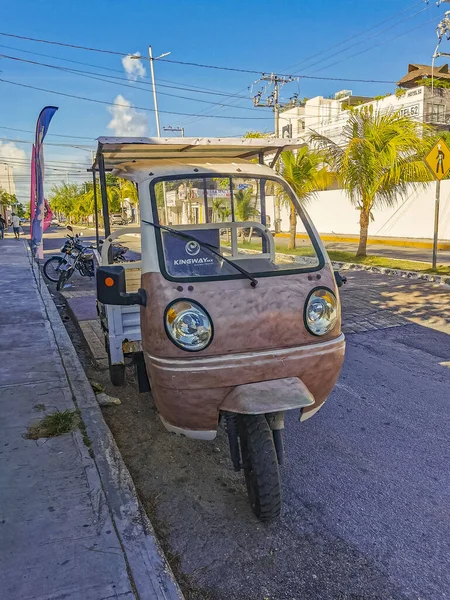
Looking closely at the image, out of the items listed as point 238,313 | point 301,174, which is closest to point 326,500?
point 238,313

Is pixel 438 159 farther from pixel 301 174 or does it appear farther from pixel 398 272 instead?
pixel 301 174

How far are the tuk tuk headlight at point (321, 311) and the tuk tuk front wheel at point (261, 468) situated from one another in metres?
0.66

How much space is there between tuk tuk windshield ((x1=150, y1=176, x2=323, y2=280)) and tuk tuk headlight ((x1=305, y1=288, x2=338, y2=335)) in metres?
0.22

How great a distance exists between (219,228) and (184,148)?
32.7 inches

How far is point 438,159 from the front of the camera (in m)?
11.1

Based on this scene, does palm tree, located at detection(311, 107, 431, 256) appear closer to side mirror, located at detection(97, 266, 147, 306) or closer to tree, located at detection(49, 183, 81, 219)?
side mirror, located at detection(97, 266, 147, 306)

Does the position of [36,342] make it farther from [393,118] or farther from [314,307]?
[393,118]

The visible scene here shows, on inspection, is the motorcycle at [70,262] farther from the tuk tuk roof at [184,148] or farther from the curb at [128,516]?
the curb at [128,516]

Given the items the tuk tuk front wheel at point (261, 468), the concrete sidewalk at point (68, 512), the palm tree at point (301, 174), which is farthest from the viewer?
the palm tree at point (301, 174)

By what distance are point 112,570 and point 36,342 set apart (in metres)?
4.66

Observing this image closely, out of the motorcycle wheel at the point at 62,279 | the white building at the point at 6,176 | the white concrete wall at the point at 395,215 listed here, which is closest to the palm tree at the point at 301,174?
the white concrete wall at the point at 395,215

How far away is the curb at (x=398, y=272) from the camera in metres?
10.6

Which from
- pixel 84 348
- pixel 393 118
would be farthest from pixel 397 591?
pixel 393 118

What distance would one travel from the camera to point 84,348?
6855 millimetres
